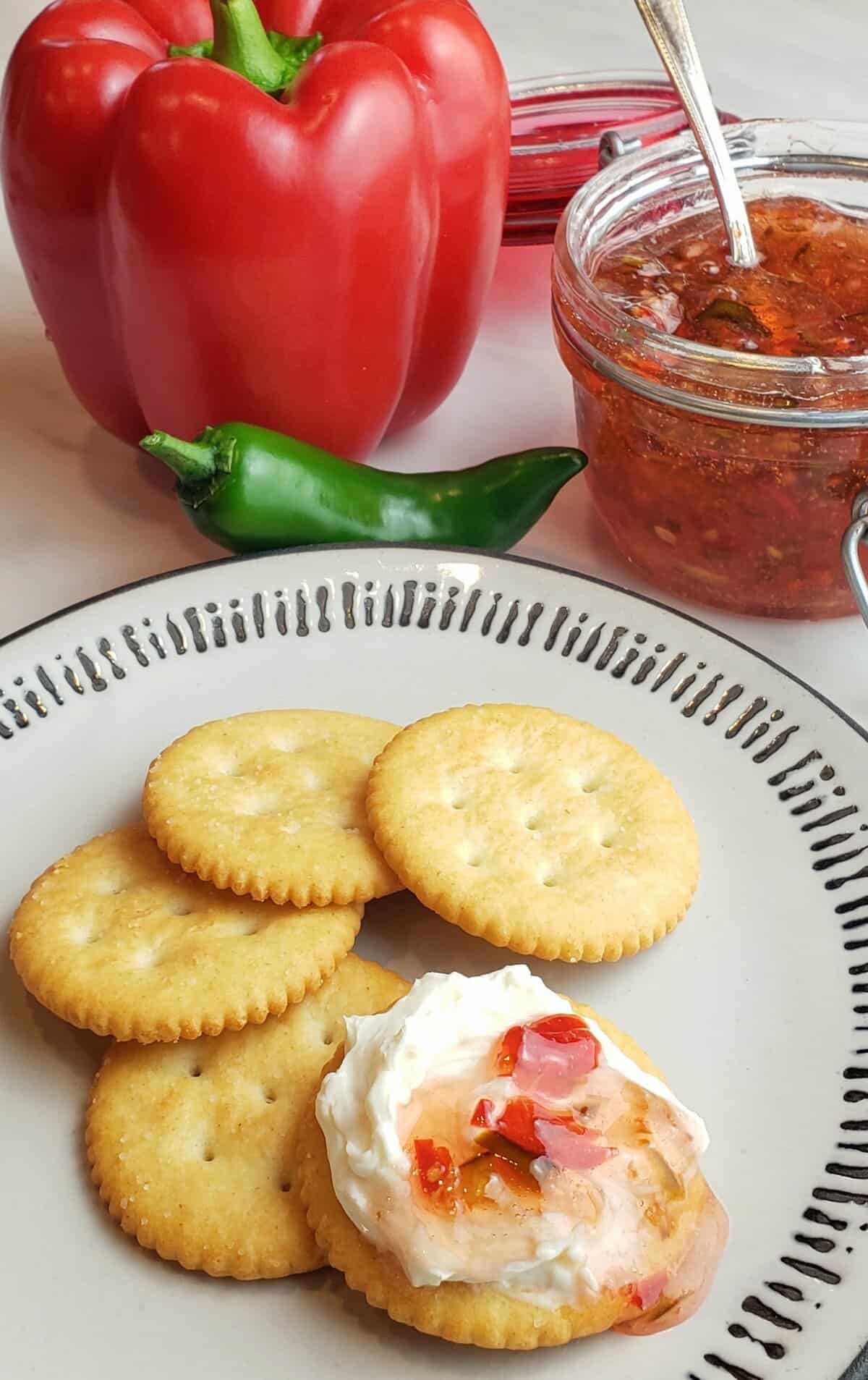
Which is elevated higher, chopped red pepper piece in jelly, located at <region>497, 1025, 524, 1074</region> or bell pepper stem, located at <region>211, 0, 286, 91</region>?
bell pepper stem, located at <region>211, 0, 286, 91</region>

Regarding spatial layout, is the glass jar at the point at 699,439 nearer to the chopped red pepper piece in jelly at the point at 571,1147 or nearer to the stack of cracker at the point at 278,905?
the stack of cracker at the point at 278,905

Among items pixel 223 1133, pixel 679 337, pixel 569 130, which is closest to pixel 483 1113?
pixel 223 1133

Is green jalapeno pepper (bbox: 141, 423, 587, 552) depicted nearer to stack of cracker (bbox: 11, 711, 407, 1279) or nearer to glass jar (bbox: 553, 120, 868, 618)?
glass jar (bbox: 553, 120, 868, 618)

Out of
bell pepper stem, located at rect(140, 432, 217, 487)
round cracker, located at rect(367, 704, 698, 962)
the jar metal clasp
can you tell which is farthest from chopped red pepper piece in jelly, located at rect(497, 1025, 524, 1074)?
bell pepper stem, located at rect(140, 432, 217, 487)

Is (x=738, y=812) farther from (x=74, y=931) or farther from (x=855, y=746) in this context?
(x=74, y=931)

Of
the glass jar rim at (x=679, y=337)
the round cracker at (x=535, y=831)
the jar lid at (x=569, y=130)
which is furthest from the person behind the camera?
the jar lid at (x=569, y=130)

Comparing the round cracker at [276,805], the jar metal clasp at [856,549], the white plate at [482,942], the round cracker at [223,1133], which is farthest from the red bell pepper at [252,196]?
the round cracker at [223,1133]

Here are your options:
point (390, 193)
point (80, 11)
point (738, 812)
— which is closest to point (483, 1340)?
point (738, 812)
